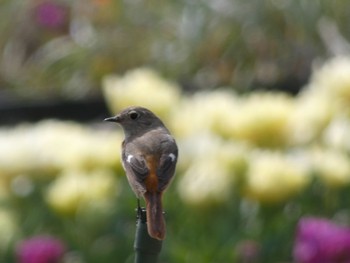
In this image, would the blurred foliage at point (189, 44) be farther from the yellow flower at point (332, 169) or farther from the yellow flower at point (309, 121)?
the yellow flower at point (332, 169)

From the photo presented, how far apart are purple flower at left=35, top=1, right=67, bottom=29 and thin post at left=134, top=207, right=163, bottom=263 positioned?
7.06 m

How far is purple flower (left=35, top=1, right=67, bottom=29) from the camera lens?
793cm

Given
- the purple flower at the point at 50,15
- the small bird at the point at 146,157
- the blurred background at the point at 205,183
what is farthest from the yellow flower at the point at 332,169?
the purple flower at the point at 50,15

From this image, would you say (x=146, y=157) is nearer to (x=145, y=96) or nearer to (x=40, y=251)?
(x=40, y=251)

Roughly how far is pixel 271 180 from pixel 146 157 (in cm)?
183

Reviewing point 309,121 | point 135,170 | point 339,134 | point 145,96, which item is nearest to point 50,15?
point 145,96

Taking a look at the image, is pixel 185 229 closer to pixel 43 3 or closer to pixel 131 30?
pixel 131 30

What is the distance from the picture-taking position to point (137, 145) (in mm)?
1000

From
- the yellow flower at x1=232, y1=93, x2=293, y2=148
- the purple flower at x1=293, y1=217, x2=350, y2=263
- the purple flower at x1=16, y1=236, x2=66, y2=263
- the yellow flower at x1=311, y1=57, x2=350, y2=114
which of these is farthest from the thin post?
the yellow flower at x1=311, y1=57, x2=350, y2=114

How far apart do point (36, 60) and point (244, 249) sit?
548 cm

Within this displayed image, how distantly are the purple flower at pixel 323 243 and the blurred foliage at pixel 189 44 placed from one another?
3763mm

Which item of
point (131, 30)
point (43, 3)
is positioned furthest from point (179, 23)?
point (43, 3)

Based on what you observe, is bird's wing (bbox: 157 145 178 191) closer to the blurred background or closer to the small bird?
the small bird

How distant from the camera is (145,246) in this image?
0.94m
